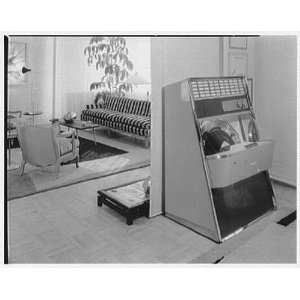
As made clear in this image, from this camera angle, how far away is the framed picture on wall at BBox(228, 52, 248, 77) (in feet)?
8.81

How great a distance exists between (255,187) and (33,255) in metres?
1.72

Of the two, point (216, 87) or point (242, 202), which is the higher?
point (216, 87)

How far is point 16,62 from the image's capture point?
2.08 meters

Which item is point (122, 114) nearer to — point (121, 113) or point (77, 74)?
point (121, 113)

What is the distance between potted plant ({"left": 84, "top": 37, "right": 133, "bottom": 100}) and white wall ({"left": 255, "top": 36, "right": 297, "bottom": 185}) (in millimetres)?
995

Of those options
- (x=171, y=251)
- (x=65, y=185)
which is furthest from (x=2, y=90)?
(x=65, y=185)

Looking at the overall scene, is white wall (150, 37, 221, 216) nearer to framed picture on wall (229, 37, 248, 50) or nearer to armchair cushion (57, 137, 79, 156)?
framed picture on wall (229, 37, 248, 50)

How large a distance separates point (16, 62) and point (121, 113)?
1350 mm

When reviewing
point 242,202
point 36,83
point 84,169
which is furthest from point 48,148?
point 242,202

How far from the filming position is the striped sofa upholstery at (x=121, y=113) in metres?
2.79

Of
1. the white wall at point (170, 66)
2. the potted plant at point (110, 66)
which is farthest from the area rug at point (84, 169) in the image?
A: the potted plant at point (110, 66)

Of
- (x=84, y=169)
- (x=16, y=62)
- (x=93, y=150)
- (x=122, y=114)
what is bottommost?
(x=84, y=169)

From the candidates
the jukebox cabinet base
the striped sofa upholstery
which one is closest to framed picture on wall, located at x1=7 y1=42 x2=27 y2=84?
the striped sofa upholstery

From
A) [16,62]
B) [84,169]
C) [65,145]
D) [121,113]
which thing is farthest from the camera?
[84,169]
